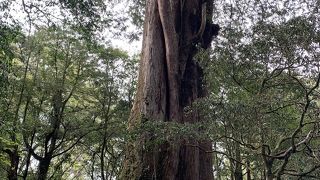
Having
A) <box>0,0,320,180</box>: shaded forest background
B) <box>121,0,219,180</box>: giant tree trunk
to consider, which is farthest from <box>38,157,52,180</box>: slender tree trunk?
<box>121,0,219,180</box>: giant tree trunk

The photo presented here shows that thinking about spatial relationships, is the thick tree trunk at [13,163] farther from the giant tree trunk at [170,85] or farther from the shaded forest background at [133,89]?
the giant tree trunk at [170,85]

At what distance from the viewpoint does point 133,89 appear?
10.4 metres

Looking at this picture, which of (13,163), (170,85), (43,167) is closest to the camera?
(170,85)

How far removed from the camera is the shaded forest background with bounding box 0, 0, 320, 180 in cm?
468

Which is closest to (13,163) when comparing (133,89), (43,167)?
(43,167)

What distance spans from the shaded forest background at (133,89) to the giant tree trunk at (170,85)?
30 centimetres

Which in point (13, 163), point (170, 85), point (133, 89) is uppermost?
point (133, 89)

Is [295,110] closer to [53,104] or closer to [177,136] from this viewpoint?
[177,136]

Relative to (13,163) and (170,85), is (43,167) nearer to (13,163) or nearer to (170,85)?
(13,163)

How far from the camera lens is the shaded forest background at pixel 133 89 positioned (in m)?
4.68

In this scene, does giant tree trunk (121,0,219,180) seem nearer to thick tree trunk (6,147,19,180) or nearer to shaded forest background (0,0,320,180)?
shaded forest background (0,0,320,180)

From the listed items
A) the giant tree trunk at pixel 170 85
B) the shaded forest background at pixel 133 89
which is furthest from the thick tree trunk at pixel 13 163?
the giant tree trunk at pixel 170 85

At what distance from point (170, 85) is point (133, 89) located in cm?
419

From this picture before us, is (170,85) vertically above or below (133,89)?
below
